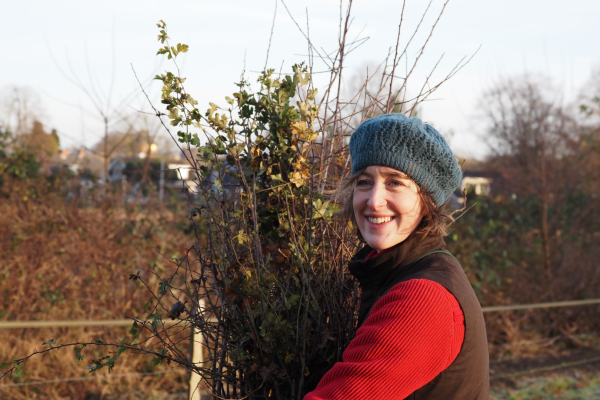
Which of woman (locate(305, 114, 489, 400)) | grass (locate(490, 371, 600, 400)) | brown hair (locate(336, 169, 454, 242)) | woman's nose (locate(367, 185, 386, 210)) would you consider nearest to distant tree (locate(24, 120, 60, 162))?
grass (locate(490, 371, 600, 400))

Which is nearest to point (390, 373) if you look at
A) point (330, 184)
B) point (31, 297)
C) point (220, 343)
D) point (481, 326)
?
point (481, 326)

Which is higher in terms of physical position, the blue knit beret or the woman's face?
the blue knit beret

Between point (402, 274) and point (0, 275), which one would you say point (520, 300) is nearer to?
point (0, 275)

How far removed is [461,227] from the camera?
8836 millimetres

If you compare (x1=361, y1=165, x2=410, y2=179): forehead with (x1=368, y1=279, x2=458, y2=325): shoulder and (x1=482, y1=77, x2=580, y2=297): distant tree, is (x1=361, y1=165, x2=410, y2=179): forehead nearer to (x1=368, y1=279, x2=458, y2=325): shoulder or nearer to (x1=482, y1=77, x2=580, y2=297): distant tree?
(x1=368, y1=279, x2=458, y2=325): shoulder

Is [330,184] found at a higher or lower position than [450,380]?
higher

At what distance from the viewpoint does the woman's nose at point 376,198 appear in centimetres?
181

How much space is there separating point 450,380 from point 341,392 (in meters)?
0.28

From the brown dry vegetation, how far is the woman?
4.57 m

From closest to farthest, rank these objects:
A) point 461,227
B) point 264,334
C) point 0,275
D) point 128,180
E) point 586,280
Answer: point 264,334
point 0,275
point 128,180
point 461,227
point 586,280

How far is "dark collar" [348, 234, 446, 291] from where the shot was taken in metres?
1.81

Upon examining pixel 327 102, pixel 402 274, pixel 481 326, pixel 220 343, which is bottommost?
pixel 220 343

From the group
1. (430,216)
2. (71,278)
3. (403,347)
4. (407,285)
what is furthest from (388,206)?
(71,278)

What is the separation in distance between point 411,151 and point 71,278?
5.54m
